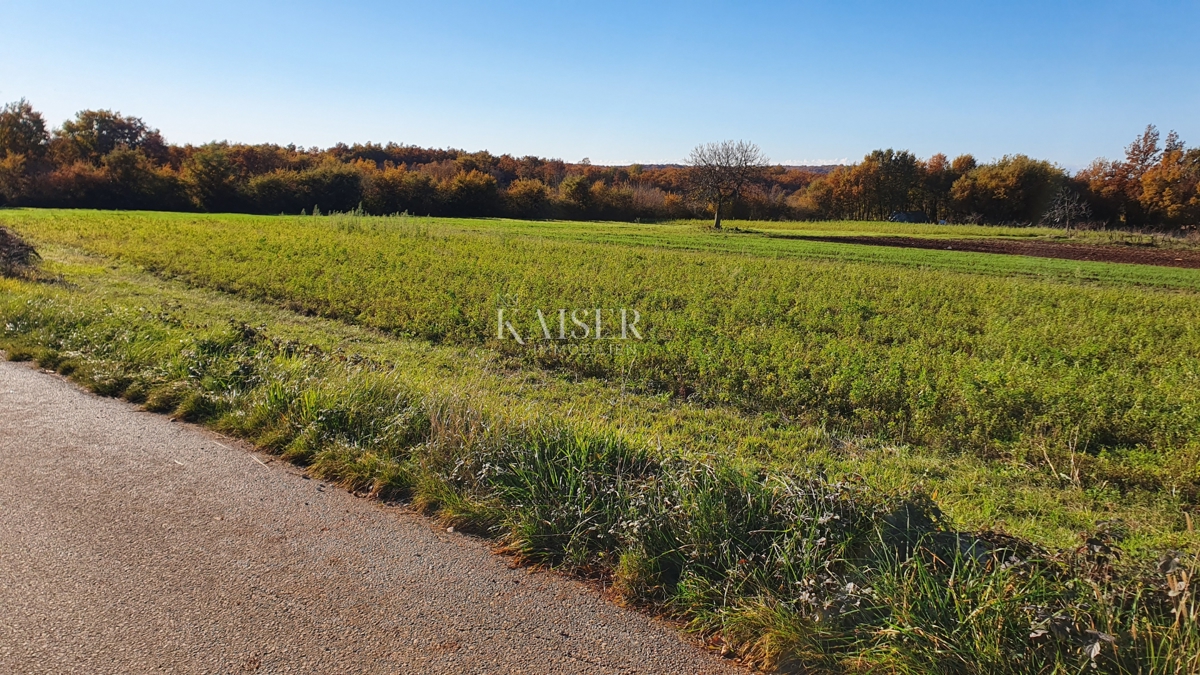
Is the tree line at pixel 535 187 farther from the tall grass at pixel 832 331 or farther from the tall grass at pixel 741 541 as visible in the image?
the tall grass at pixel 741 541

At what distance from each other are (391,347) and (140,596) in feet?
26.3

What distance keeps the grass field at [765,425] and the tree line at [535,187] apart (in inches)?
1513

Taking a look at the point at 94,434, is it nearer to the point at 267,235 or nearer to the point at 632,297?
the point at 632,297

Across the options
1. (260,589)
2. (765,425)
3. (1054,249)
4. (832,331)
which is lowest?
→ (765,425)

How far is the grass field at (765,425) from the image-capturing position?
9.82ft

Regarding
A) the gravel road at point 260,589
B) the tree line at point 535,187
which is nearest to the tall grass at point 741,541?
the gravel road at point 260,589

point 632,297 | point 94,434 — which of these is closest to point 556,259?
point 632,297

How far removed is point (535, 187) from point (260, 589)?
6769 centimetres

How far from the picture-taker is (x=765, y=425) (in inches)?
307

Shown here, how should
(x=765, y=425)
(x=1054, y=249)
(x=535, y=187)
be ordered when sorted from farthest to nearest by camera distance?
(x=535, y=187) < (x=1054, y=249) < (x=765, y=425)

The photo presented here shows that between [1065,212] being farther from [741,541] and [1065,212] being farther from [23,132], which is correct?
[23,132]

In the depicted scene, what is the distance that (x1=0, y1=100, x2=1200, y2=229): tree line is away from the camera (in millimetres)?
58031

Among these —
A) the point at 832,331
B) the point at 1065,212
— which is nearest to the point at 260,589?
the point at 832,331

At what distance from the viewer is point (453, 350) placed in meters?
11.0
